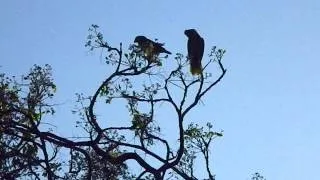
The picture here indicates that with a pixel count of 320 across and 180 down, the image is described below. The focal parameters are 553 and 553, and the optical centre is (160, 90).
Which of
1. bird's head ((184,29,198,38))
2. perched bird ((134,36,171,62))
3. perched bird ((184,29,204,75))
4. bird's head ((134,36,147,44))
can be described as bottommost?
perched bird ((134,36,171,62))

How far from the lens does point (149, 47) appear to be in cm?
1000

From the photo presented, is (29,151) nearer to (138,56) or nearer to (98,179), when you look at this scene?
(98,179)

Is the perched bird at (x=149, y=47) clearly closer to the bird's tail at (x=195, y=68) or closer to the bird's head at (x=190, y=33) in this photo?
the bird's tail at (x=195, y=68)

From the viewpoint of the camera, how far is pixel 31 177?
9.20 metres

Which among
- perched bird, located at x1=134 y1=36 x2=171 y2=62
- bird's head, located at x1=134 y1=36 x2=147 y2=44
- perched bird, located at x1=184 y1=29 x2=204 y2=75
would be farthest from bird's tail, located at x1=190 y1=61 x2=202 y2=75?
bird's head, located at x1=134 y1=36 x2=147 y2=44

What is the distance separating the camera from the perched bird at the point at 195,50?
35.6 feet

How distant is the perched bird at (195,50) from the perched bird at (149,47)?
835 millimetres

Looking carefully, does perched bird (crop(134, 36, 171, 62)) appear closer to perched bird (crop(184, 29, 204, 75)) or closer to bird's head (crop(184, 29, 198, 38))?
perched bird (crop(184, 29, 204, 75))

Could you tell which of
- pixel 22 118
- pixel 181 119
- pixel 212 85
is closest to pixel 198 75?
pixel 212 85

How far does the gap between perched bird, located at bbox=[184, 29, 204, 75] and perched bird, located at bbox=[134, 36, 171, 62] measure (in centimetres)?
84

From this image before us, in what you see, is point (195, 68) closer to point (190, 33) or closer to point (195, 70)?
point (195, 70)

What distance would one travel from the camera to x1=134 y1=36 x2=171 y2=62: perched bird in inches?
385

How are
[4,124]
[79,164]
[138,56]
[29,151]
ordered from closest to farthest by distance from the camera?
[4,124], [29,151], [138,56], [79,164]

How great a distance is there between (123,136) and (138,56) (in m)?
1.91
